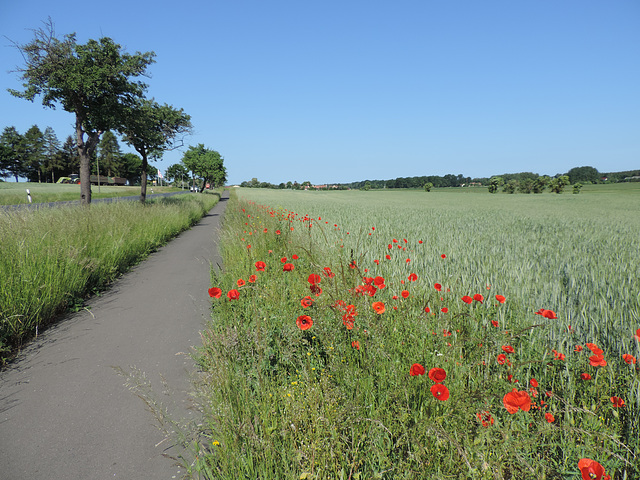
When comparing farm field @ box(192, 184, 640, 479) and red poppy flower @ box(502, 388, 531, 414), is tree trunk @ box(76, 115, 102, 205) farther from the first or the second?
red poppy flower @ box(502, 388, 531, 414)

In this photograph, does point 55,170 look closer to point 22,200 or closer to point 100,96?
point 22,200

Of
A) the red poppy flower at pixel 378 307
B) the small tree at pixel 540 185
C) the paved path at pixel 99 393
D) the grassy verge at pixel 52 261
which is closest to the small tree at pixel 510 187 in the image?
the small tree at pixel 540 185

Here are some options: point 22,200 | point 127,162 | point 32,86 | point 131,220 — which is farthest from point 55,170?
point 131,220

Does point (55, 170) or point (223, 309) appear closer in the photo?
point (223, 309)

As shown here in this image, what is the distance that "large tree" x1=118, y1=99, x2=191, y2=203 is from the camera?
47.8ft

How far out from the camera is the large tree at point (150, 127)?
14555 mm

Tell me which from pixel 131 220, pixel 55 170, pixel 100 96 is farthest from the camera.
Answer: pixel 55 170

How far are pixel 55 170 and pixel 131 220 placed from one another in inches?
3511

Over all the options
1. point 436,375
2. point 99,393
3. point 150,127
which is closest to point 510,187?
point 150,127

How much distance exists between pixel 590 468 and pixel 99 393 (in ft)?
11.3

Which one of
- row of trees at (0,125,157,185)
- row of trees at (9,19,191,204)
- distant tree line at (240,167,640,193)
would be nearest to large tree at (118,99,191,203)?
row of trees at (9,19,191,204)

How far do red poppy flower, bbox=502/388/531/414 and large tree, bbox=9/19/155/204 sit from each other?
15957 mm

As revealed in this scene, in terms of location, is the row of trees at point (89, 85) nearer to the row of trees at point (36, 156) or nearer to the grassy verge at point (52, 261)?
the grassy verge at point (52, 261)

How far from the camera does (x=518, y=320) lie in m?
2.81
